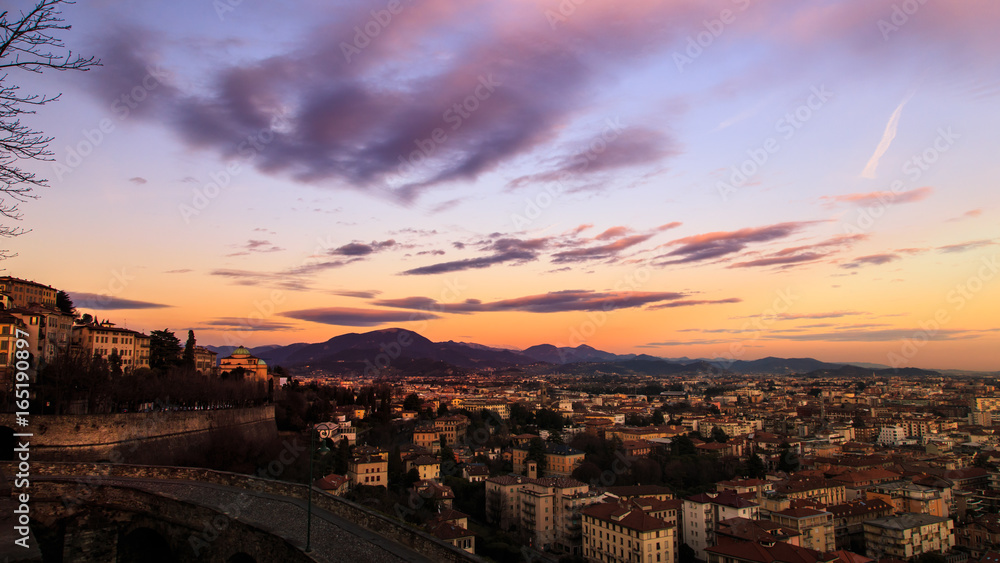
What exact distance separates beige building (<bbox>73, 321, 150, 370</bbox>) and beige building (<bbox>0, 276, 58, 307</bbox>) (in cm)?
307

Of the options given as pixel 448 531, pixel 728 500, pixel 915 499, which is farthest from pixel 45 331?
pixel 915 499

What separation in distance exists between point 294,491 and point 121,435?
9.88 metres

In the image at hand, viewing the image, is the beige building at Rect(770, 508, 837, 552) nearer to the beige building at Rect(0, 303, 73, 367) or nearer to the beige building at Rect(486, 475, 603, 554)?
the beige building at Rect(486, 475, 603, 554)

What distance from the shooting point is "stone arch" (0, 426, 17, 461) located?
16969 millimetres

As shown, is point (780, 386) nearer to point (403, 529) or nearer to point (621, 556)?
point (621, 556)

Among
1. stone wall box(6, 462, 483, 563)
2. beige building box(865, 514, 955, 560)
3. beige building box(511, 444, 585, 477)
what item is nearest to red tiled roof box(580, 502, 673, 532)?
beige building box(865, 514, 955, 560)

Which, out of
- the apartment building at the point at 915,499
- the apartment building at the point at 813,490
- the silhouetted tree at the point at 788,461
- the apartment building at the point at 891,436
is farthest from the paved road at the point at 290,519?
the apartment building at the point at 891,436

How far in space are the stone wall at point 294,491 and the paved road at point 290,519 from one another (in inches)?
5.9

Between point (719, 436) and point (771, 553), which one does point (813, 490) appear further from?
point (719, 436)

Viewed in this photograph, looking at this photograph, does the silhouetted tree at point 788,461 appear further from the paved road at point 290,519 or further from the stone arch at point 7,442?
the stone arch at point 7,442

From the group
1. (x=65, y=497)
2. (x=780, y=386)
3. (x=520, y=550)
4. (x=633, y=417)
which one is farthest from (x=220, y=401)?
(x=780, y=386)

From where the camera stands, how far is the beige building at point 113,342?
3262 cm

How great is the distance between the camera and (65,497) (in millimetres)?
12047

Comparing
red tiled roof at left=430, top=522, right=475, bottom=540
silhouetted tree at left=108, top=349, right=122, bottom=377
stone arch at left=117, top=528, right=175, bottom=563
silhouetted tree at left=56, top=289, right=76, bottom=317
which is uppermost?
silhouetted tree at left=56, top=289, right=76, bottom=317
